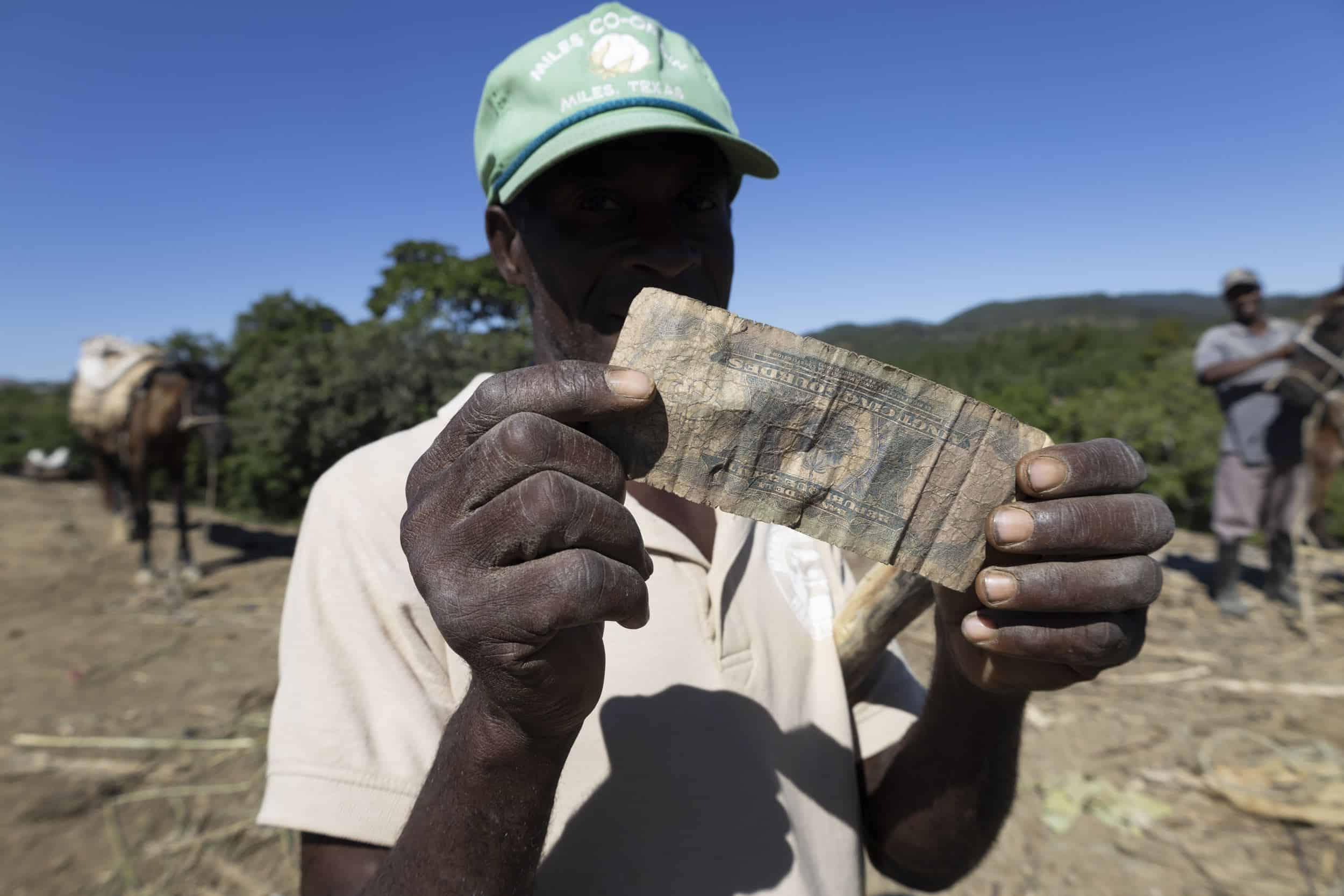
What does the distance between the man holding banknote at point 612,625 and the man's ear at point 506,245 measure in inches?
0.4

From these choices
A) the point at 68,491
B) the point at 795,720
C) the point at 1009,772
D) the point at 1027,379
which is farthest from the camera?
the point at 1027,379

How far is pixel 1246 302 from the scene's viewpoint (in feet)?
22.2

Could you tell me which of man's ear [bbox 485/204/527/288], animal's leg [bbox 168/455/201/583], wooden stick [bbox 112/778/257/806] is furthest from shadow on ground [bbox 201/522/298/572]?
man's ear [bbox 485/204/527/288]

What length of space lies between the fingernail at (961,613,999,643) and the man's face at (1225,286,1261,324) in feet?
23.7

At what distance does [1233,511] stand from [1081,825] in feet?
14.0

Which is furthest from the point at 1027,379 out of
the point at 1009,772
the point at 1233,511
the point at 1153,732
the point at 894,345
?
the point at 1009,772

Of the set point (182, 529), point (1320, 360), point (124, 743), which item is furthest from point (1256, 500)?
point (182, 529)

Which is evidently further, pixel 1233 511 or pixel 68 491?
pixel 68 491

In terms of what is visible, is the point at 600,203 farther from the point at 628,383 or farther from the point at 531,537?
the point at 531,537

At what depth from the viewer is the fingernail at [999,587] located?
1155 millimetres

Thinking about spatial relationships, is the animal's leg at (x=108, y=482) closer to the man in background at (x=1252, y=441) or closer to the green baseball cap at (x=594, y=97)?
the green baseball cap at (x=594, y=97)

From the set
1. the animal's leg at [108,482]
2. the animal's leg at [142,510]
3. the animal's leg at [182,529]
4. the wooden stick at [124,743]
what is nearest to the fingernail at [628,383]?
the wooden stick at [124,743]

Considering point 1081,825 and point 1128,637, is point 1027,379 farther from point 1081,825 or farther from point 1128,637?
point 1128,637

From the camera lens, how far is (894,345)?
15.8 m
